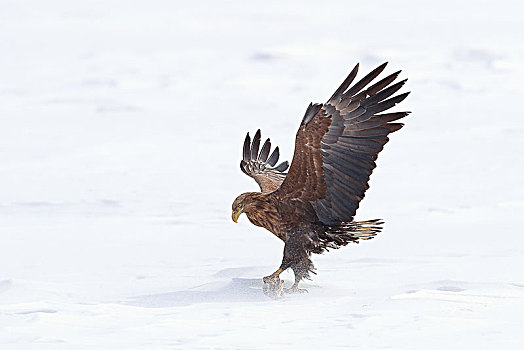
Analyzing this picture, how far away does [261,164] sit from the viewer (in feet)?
27.4

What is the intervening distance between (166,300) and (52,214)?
3.39 m

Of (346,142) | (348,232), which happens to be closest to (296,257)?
(348,232)

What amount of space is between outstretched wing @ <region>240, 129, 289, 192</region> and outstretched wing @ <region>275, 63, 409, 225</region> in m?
1.31

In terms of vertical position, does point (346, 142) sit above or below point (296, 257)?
above

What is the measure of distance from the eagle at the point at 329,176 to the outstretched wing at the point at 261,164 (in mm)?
1094

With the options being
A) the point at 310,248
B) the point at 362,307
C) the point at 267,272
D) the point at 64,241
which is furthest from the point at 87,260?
the point at 362,307

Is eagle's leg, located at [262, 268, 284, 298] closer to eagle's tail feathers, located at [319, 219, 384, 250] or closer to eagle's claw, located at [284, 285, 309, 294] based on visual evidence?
eagle's claw, located at [284, 285, 309, 294]

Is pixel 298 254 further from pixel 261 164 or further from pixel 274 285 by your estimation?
pixel 261 164

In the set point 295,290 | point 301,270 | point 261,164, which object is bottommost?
point 295,290

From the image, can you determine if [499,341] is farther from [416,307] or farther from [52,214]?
[52,214]

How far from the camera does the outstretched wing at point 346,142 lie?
6.25 m

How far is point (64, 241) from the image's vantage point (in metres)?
8.60

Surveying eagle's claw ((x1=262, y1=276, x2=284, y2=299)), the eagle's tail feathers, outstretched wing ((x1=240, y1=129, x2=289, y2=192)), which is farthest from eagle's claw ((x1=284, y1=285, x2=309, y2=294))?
outstretched wing ((x1=240, y1=129, x2=289, y2=192))

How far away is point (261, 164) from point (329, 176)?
1.99m
